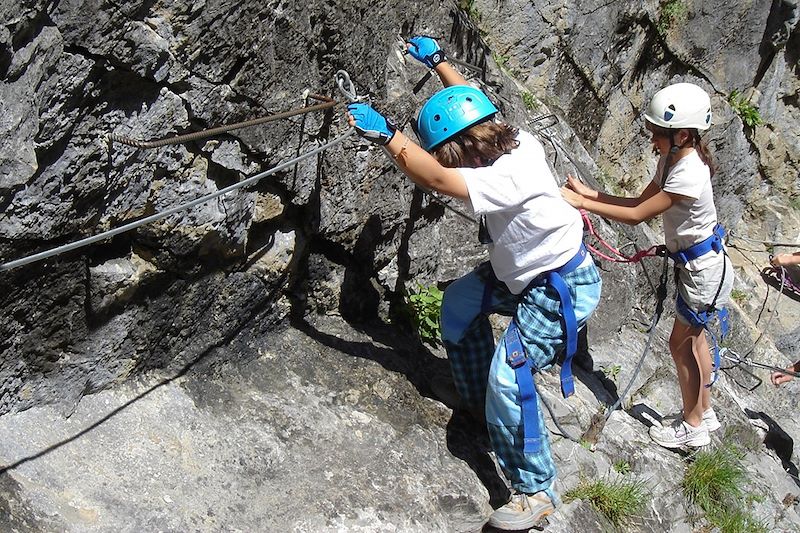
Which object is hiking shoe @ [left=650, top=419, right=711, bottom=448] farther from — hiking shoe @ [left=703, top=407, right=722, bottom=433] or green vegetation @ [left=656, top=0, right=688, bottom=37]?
green vegetation @ [left=656, top=0, right=688, bottom=37]

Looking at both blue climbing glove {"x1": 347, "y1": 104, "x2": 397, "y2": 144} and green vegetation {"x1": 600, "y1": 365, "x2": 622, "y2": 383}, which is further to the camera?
green vegetation {"x1": 600, "y1": 365, "x2": 622, "y2": 383}

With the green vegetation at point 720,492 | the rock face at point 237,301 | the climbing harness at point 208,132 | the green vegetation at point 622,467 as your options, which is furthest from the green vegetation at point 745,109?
the climbing harness at point 208,132

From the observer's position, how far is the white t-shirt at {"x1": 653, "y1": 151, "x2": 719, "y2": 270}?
453 cm

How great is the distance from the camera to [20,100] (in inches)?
110

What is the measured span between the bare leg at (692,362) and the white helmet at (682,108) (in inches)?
52.3

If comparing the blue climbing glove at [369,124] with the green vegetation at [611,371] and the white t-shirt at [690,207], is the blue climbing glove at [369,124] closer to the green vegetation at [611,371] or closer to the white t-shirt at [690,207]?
the white t-shirt at [690,207]

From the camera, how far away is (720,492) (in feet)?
17.4

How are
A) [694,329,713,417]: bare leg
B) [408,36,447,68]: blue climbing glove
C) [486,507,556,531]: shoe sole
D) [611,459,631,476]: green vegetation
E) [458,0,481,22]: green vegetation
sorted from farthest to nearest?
[458,0,481,22]: green vegetation, [694,329,713,417]: bare leg, [611,459,631,476]: green vegetation, [408,36,447,68]: blue climbing glove, [486,507,556,531]: shoe sole

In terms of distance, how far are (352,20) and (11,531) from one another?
279 centimetres

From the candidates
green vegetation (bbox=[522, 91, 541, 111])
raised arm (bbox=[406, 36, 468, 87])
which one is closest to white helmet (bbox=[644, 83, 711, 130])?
raised arm (bbox=[406, 36, 468, 87])

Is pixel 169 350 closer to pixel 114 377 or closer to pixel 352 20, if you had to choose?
pixel 114 377

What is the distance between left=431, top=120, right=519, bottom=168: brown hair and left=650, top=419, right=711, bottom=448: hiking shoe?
2.68m

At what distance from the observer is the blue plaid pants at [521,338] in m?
3.95

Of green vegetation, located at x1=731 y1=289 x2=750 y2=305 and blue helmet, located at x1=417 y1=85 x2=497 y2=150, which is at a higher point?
blue helmet, located at x1=417 y1=85 x2=497 y2=150
